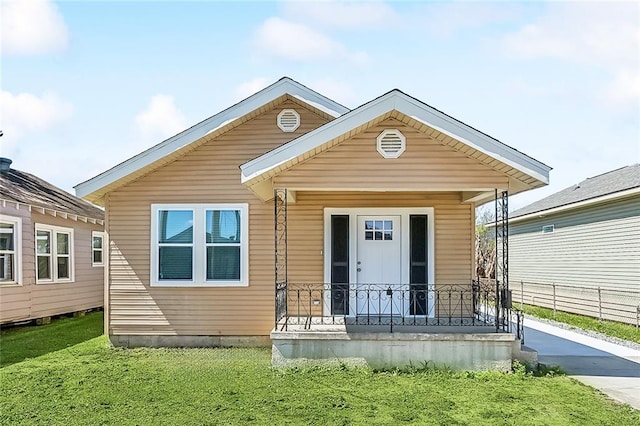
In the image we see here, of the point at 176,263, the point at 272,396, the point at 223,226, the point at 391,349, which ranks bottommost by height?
the point at 272,396

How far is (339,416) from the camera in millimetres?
5770

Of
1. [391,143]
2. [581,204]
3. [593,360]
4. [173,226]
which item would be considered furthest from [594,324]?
[173,226]

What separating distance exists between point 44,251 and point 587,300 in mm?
14510

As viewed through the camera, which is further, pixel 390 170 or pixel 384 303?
pixel 384 303

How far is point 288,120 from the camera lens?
32.9ft

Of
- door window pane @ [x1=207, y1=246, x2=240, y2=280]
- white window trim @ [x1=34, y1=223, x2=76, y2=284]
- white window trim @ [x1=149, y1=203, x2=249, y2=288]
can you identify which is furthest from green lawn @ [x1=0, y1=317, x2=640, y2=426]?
white window trim @ [x1=34, y1=223, x2=76, y2=284]

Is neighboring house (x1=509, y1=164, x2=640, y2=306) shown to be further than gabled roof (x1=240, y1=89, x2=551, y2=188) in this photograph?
Yes

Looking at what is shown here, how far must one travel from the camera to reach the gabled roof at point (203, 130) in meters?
9.42

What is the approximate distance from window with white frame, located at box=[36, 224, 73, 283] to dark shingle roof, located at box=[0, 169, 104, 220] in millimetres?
596

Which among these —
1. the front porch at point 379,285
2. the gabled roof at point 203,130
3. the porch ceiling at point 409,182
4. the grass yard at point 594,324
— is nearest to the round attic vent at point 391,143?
the porch ceiling at point 409,182

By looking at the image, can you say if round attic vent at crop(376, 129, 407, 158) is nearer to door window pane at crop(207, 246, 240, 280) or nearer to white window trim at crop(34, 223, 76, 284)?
door window pane at crop(207, 246, 240, 280)

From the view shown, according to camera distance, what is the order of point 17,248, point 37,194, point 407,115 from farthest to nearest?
point 37,194
point 17,248
point 407,115

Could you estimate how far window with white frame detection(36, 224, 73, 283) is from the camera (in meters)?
13.3

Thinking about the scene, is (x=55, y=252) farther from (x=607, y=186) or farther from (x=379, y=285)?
(x=607, y=186)
